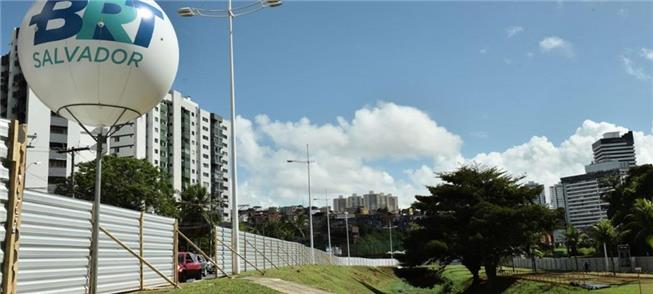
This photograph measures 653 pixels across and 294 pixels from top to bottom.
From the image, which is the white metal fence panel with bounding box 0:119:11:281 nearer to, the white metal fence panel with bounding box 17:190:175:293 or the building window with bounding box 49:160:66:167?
the white metal fence panel with bounding box 17:190:175:293

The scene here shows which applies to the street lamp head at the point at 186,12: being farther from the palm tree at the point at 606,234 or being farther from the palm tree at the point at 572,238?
the palm tree at the point at 572,238

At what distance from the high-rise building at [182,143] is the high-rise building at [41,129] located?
964 centimetres

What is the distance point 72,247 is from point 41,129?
79.6m

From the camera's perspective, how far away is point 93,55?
8.60m

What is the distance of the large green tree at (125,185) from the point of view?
5859cm

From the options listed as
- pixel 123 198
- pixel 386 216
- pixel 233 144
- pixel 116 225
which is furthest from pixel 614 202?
pixel 386 216

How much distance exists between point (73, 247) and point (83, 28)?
449cm

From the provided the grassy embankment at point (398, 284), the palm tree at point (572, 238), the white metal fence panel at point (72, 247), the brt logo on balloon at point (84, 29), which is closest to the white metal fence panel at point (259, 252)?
the grassy embankment at point (398, 284)

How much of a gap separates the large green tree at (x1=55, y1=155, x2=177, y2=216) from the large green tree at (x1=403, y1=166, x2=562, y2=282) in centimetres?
2791

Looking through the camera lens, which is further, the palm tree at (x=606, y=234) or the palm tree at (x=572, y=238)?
the palm tree at (x=572, y=238)

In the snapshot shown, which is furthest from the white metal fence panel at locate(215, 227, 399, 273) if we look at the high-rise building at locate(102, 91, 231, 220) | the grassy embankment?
the high-rise building at locate(102, 91, 231, 220)

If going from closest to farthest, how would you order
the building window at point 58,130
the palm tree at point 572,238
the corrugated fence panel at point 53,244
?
the corrugated fence panel at point 53,244 → the palm tree at point 572,238 → the building window at point 58,130

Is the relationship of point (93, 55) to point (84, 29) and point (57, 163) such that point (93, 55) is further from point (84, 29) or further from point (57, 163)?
point (57, 163)

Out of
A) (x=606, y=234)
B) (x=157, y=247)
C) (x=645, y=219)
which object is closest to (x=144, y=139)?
(x=606, y=234)
